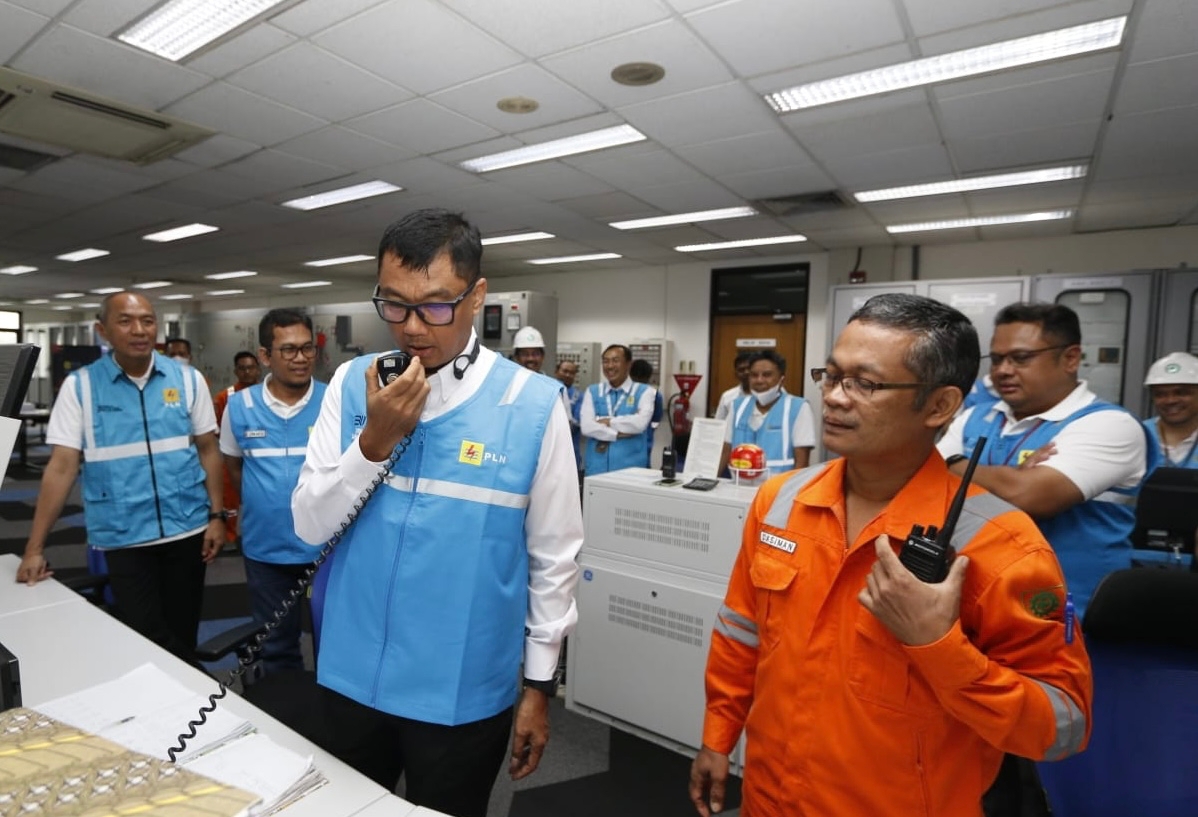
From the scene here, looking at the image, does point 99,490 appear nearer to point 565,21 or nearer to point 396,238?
point 396,238

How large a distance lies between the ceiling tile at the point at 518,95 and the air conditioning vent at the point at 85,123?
1920 mm

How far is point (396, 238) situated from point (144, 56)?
3.35 m

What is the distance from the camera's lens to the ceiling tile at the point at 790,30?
286 cm

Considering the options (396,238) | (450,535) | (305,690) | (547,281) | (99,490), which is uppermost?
(547,281)

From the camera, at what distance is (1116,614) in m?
1.29

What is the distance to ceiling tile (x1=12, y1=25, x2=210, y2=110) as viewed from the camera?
3252mm

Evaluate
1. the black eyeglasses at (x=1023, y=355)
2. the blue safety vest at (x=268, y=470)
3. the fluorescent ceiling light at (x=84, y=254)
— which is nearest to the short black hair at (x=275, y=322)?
the blue safety vest at (x=268, y=470)

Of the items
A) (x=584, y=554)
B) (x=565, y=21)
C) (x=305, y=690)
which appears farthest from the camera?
(x=565, y=21)

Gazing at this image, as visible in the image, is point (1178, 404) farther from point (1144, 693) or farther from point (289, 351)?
point (289, 351)

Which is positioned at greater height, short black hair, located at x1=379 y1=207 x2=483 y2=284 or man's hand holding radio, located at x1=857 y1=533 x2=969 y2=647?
short black hair, located at x1=379 y1=207 x2=483 y2=284

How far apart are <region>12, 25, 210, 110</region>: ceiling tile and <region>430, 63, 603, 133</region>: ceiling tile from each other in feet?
4.71

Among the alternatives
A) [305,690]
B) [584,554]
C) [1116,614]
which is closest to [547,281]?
[584,554]

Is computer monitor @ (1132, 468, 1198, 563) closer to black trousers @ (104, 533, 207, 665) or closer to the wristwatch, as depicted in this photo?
the wristwatch

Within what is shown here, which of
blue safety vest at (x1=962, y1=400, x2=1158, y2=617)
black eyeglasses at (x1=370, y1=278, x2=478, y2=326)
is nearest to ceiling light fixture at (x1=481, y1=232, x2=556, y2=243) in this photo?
blue safety vest at (x1=962, y1=400, x2=1158, y2=617)
